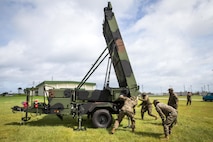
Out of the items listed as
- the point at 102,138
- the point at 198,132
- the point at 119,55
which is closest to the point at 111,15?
the point at 119,55

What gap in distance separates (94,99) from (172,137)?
138 inches

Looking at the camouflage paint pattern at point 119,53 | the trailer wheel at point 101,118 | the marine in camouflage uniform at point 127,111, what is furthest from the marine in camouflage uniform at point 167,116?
the trailer wheel at point 101,118

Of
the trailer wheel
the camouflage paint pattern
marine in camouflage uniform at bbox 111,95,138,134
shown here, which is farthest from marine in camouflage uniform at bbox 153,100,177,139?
the trailer wheel

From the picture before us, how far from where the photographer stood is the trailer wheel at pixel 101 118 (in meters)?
8.14

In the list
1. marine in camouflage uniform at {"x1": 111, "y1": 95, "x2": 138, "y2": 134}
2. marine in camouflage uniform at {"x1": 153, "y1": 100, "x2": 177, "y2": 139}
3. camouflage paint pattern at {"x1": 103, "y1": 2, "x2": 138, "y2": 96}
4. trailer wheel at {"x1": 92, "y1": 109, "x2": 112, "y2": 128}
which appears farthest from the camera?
camouflage paint pattern at {"x1": 103, "y1": 2, "x2": 138, "y2": 96}

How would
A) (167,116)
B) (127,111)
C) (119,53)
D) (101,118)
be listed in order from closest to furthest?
1. (167,116)
2. (127,111)
3. (101,118)
4. (119,53)

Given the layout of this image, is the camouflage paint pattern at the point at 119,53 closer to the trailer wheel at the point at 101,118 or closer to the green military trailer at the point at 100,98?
the green military trailer at the point at 100,98

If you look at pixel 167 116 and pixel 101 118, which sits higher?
pixel 167 116

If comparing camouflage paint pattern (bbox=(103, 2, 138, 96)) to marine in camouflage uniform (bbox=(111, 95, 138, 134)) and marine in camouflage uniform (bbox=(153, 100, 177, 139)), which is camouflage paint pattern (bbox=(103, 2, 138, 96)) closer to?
marine in camouflage uniform (bbox=(111, 95, 138, 134))

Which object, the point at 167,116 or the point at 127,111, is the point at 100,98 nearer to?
the point at 127,111

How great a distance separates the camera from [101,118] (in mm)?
8250

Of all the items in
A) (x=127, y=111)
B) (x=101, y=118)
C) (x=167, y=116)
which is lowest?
(x=101, y=118)

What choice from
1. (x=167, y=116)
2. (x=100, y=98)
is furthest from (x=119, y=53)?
(x=167, y=116)

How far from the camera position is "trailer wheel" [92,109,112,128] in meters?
8.14
